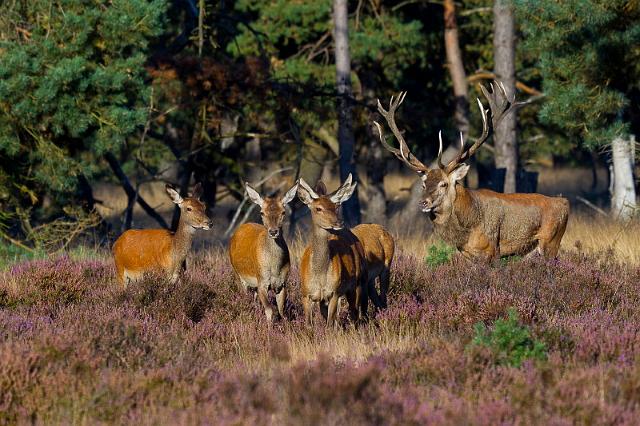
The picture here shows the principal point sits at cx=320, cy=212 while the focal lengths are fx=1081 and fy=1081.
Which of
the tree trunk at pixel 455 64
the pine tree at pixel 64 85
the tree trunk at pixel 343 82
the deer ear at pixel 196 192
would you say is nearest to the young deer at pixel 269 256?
the deer ear at pixel 196 192

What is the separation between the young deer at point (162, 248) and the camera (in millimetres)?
11414

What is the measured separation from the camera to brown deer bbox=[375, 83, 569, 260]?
11.9 m

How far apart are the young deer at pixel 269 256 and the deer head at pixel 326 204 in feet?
0.75

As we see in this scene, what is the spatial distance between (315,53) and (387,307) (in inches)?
510

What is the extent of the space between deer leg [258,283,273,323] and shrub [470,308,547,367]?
245 cm

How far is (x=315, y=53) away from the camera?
22.2 m

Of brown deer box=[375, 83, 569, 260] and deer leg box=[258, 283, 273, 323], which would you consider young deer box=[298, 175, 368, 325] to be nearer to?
deer leg box=[258, 283, 273, 323]

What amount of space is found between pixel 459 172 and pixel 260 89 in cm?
726

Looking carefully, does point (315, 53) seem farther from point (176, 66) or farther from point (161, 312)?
point (161, 312)

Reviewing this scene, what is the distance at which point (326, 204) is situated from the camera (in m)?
9.24

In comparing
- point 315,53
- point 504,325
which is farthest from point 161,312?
point 315,53

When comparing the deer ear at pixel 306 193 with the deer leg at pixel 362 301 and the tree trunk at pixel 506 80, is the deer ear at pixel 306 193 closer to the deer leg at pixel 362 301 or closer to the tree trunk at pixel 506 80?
the deer leg at pixel 362 301

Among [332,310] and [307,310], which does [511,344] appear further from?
[307,310]

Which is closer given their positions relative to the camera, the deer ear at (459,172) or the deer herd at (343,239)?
the deer herd at (343,239)
